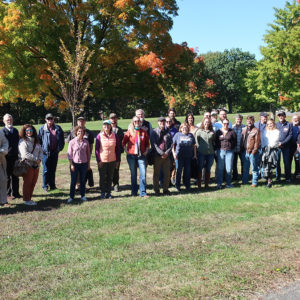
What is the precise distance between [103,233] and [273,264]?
2649mm

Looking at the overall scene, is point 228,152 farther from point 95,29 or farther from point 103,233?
point 95,29

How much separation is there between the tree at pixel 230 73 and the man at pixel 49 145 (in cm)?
4817

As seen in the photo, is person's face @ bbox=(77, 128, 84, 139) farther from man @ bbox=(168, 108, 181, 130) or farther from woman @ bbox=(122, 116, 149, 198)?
man @ bbox=(168, 108, 181, 130)

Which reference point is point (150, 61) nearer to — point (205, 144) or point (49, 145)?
point (205, 144)

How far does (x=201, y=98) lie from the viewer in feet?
140

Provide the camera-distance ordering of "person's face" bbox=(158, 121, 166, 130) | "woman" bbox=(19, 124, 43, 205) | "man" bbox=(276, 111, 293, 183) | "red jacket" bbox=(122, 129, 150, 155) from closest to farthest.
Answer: "woman" bbox=(19, 124, 43, 205), "red jacket" bbox=(122, 129, 150, 155), "person's face" bbox=(158, 121, 166, 130), "man" bbox=(276, 111, 293, 183)

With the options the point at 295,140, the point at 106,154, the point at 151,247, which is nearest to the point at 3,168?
the point at 106,154

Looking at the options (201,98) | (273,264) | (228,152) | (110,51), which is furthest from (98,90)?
(201,98)

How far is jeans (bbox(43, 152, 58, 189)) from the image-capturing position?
29.7 ft

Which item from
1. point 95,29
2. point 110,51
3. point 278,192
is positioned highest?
point 95,29

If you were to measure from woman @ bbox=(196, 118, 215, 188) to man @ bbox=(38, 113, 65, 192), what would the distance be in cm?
365

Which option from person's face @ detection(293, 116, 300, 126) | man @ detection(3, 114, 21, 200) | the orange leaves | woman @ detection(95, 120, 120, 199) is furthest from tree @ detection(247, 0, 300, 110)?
man @ detection(3, 114, 21, 200)

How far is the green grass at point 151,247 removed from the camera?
3.92m

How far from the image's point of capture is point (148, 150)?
843 cm
